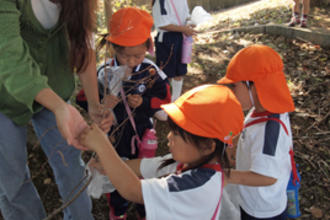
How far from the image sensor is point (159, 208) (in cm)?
129

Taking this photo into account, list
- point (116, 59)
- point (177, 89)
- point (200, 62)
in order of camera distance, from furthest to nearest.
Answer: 1. point (200, 62)
2. point (177, 89)
3. point (116, 59)

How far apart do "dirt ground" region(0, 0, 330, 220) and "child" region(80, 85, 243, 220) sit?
39cm

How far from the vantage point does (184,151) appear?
1456 mm

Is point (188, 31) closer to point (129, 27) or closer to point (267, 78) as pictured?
point (129, 27)

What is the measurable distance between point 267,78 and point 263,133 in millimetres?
352

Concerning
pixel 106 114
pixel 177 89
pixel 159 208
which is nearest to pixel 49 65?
pixel 106 114

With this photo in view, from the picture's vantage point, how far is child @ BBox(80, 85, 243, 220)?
1.29 metres

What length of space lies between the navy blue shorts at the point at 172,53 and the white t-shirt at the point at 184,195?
8.10ft

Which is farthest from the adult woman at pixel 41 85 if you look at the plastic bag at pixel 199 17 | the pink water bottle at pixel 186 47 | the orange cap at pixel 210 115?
the plastic bag at pixel 199 17

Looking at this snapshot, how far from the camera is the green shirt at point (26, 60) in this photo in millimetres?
1269

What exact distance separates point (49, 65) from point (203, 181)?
1183 mm

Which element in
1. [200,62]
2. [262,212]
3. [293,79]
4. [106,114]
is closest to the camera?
[106,114]

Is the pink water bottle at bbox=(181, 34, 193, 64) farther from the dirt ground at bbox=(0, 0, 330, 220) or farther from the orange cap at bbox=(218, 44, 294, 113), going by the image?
the orange cap at bbox=(218, 44, 294, 113)

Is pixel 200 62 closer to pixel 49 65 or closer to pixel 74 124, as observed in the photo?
pixel 49 65
